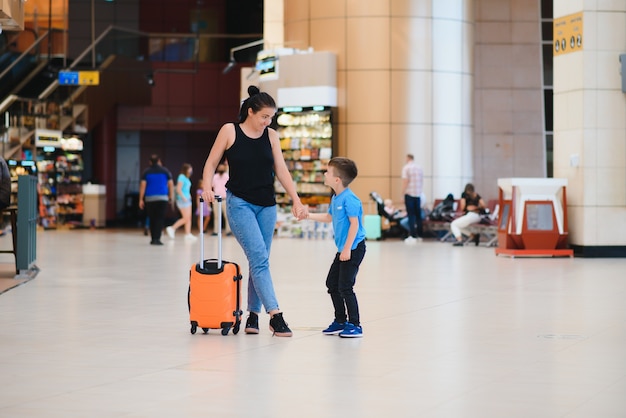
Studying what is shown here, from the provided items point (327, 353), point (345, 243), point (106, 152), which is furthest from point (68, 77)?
point (327, 353)

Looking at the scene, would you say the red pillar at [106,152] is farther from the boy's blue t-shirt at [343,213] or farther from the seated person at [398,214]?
the boy's blue t-shirt at [343,213]

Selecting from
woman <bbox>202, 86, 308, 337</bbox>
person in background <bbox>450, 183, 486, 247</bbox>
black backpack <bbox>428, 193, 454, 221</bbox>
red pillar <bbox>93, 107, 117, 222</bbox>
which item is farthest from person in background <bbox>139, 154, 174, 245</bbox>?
red pillar <bbox>93, 107, 117, 222</bbox>

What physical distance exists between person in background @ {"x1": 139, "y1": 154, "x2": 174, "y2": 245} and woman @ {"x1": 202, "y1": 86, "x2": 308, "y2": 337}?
14581 millimetres

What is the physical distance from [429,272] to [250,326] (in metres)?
7.06

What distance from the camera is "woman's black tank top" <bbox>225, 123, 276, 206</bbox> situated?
327 inches

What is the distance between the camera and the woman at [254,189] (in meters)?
8.27

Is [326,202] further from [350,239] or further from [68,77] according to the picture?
[350,239]

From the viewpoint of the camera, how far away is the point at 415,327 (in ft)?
29.3

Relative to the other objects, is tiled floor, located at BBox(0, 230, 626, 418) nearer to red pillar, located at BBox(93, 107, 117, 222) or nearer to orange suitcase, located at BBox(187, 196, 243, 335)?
orange suitcase, located at BBox(187, 196, 243, 335)

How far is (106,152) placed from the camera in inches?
1599

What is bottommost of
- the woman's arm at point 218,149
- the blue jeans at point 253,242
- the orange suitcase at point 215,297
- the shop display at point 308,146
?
the orange suitcase at point 215,297

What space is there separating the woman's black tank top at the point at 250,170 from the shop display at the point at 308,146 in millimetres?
18420

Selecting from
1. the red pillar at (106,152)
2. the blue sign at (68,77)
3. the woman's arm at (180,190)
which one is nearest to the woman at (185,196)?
the woman's arm at (180,190)

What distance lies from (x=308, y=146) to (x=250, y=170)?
19.2 meters
